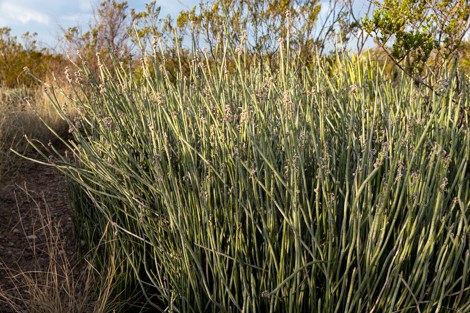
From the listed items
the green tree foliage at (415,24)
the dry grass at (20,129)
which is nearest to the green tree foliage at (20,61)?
the dry grass at (20,129)

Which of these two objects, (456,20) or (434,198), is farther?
(456,20)

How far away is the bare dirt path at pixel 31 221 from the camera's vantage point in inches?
119

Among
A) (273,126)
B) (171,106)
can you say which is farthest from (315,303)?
(171,106)

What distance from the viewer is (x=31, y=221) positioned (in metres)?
3.74

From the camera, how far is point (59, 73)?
9.90 metres

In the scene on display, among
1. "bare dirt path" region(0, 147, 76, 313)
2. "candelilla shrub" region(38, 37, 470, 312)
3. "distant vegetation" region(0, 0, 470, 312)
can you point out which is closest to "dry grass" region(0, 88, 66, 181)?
"bare dirt path" region(0, 147, 76, 313)

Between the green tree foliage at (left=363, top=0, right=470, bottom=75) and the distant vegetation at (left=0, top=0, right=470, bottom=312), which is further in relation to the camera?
the green tree foliage at (left=363, top=0, right=470, bottom=75)

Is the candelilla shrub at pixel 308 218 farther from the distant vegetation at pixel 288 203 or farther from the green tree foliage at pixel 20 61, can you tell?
the green tree foliage at pixel 20 61

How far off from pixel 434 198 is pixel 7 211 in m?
3.02

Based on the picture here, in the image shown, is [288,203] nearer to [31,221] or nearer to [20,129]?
[31,221]

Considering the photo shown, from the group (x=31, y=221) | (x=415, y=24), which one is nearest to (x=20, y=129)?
(x=31, y=221)

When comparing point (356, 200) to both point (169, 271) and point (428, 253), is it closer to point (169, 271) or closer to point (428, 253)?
point (428, 253)

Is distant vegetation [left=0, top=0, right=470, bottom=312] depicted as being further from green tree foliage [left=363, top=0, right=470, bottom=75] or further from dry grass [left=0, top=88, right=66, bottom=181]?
dry grass [left=0, top=88, right=66, bottom=181]

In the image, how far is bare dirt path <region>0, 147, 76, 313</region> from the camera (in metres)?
3.03
